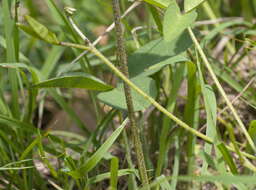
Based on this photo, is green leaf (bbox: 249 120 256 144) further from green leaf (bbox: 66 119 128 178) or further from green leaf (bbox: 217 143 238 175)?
green leaf (bbox: 66 119 128 178)

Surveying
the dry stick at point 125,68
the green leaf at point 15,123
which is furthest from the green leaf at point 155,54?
the green leaf at point 15,123

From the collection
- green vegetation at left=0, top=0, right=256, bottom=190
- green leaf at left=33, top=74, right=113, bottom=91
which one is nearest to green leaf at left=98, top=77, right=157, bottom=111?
green vegetation at left=0, top=0, right=256, bottom=190

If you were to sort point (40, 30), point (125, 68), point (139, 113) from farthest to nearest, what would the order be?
point (139, 113) → point (125, 68) → point (40, 30)

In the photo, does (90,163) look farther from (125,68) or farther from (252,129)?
(252,129)

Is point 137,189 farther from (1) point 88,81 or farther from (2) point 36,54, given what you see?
(2) point 36,54

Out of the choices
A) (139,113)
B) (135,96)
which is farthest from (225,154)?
(139,113)

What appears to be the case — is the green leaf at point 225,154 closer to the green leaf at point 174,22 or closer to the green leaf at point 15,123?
the green leaf at point 174,22
